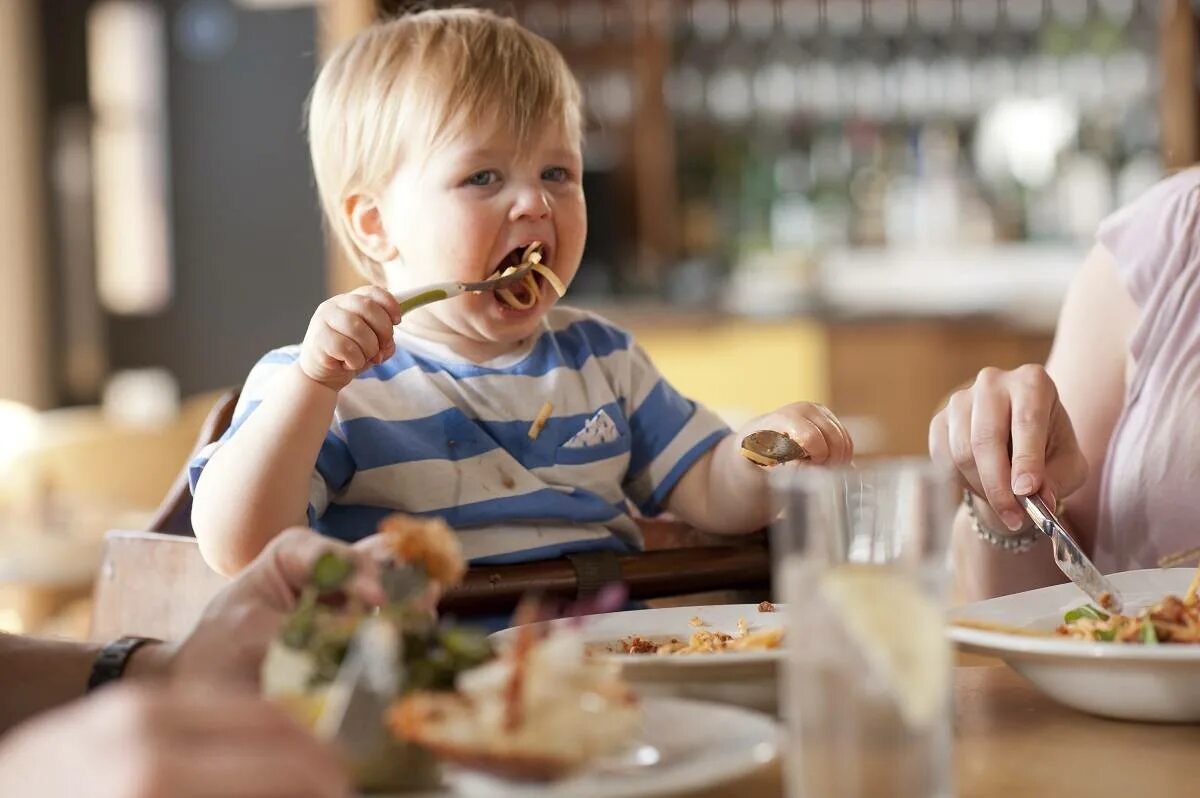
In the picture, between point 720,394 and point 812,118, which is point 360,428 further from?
point 812,118

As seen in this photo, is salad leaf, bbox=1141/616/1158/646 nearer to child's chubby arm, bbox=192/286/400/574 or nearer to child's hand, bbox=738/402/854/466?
child's hand, bbox=738/402/854/466

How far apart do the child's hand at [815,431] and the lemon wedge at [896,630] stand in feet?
2.25

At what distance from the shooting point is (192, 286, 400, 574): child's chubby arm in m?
1.20

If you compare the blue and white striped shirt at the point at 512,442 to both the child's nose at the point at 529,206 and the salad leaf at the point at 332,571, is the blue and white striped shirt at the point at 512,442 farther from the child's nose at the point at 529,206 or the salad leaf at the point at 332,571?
the salad leaf at the point at 332,571

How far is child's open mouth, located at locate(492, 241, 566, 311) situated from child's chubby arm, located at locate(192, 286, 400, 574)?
0.24m

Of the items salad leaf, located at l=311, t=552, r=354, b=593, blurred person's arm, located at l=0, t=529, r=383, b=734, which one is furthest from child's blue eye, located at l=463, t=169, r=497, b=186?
salad leaf, located at l=311, t=552, r=354, b=593

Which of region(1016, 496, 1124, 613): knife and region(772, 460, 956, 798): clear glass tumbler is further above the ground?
region(772, 460, 956, 798): clear glass tumbler

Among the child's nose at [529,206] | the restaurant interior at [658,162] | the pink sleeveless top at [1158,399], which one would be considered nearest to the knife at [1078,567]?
the pink sleeveless top at [1158,399]

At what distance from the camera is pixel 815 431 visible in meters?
1.36

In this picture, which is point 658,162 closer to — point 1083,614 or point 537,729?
point 1083,614

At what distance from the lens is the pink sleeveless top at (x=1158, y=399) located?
1423 millimetres

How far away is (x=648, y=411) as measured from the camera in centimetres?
159

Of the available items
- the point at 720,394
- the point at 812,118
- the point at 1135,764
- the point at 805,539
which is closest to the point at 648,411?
the point at 1135,764

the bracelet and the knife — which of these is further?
the bracelet
